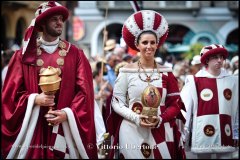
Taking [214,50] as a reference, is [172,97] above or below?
below

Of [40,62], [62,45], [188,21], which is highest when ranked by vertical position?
[188,21]

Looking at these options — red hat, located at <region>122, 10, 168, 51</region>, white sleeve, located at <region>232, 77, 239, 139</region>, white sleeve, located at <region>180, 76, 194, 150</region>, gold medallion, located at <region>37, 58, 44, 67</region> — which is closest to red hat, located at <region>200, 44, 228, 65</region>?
white sleeve, located at <region>180, 76, 194, 150</region>

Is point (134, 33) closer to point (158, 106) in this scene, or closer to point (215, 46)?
point (158, 106)

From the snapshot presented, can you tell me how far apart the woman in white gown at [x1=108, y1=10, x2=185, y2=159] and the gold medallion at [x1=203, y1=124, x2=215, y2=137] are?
53.6 inches

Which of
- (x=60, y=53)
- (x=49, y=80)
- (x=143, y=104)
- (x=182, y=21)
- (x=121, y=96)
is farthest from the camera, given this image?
(x=182, y=21)

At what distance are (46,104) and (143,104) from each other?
2.62ft

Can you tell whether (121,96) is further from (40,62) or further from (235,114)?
(235,114)

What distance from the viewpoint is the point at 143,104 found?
4.62 meters

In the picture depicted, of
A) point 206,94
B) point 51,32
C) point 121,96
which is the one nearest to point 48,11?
point 51,32

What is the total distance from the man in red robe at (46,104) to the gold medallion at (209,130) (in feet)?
6.13

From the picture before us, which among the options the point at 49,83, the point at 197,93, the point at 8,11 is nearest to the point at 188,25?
the point at 8,11

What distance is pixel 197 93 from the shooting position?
6289mm

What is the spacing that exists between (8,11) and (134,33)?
1771 centimetres

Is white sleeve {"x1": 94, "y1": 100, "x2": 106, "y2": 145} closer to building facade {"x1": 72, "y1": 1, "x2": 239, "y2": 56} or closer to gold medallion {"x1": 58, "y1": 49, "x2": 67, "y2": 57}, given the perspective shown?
gold medallion {"x1": 58, "y1": 49, "x2": 67, "y2": 57}
